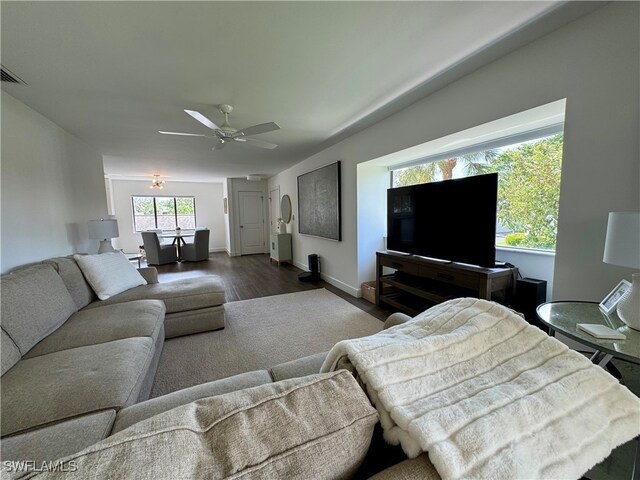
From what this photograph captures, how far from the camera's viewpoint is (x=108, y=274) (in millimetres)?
2486

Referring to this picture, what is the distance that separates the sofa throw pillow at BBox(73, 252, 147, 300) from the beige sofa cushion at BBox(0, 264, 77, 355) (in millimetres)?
323

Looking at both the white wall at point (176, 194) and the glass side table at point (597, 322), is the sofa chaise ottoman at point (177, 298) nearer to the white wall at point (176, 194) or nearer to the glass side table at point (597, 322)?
the glass side table at point (597, 322)

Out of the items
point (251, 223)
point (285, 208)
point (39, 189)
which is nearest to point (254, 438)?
point (39, 189)

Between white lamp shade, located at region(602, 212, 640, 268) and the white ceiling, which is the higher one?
the white ceiling

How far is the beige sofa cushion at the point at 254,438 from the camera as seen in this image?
1.37 ft

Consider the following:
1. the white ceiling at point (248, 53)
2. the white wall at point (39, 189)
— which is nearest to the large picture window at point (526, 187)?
the white ceiling at point (248, 53)

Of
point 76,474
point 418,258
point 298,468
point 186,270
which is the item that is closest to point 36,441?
point 76,474

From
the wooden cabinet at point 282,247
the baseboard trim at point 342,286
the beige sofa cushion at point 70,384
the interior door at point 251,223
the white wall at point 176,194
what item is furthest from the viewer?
the interior door at point 251,223

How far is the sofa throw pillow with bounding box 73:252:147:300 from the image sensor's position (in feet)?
7.76

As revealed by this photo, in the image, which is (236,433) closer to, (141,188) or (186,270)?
(186,270)

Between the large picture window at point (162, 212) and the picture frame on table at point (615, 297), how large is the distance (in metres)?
8.92

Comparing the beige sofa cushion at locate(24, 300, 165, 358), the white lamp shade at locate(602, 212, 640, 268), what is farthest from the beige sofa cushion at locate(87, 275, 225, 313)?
the white lamp shade at locate(602, 212, 640, 268)

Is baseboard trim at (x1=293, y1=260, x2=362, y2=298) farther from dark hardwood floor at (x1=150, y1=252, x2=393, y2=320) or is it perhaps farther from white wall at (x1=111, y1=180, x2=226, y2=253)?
white wall at (x1=111, y1=180, x2=226, y2=253)

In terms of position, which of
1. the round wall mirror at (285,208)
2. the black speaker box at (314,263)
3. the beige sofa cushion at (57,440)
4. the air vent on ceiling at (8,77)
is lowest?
the black speaker box at (314,263)
